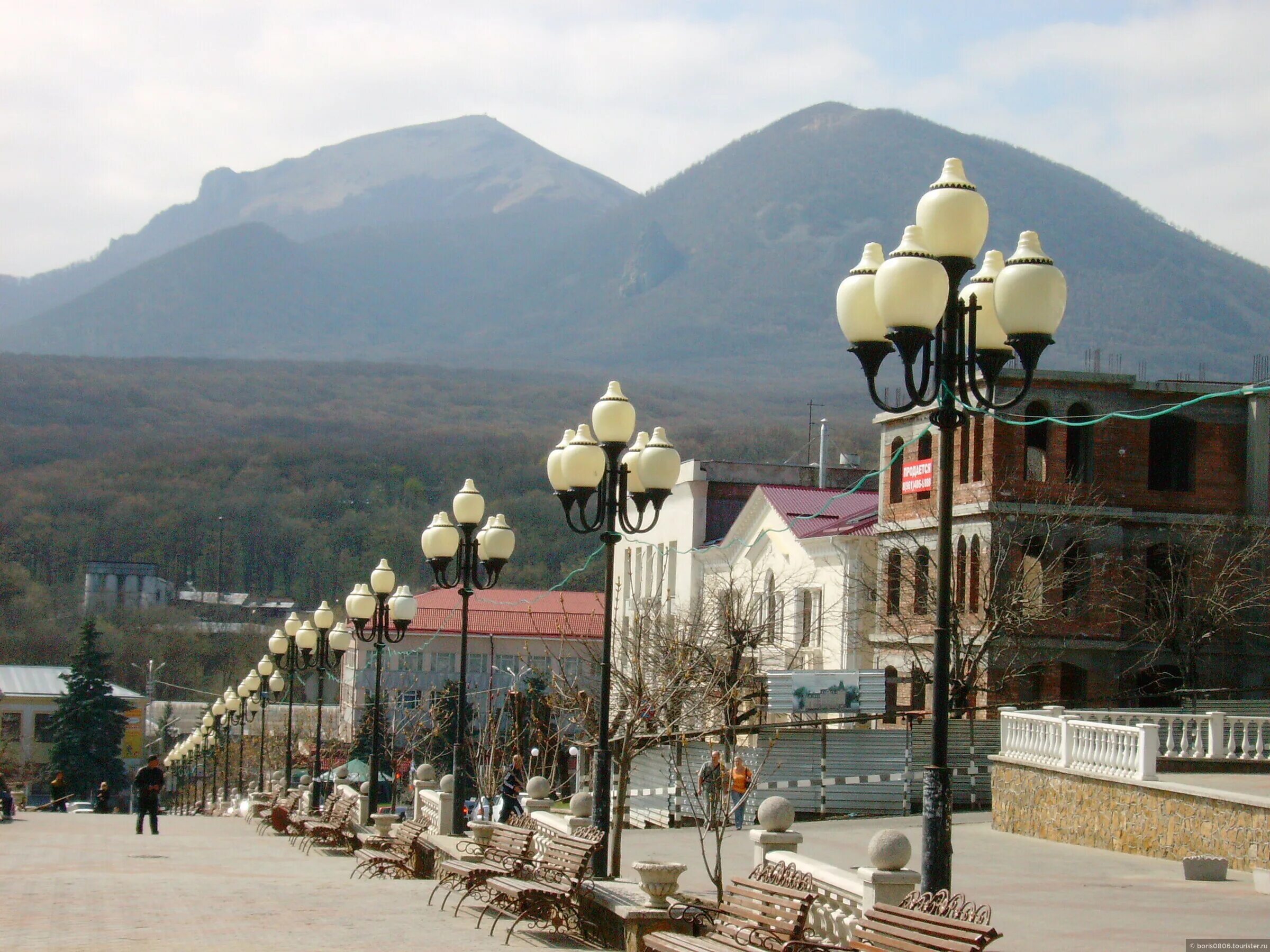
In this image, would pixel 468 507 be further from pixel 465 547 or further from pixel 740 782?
pixel 740 782

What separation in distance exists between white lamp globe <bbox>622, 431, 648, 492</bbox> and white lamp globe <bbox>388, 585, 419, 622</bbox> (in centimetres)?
957

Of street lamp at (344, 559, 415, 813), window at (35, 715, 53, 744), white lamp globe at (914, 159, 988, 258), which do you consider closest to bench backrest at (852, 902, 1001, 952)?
white lamp globe at (914, 159, 988, 258)

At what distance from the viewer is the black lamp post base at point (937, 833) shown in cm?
853

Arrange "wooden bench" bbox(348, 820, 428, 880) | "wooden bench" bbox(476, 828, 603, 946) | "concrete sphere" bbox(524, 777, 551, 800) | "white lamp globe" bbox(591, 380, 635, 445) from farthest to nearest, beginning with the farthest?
"concrete sphere" bbox(524, 777, 551, 800), "wooden bench" bbox(348, 820, 428, 880), "white lamp globe" bbox(591, 380, 635, 445), "wooden bench" bbox(476, 828, 603, 946)

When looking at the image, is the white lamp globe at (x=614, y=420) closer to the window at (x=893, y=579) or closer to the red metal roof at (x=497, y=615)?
the window at (x=893, y=579)

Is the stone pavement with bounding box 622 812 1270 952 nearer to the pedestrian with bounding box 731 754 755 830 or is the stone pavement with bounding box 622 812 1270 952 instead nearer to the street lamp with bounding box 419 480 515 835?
the pedestrian with bounding box 731 754 755 830

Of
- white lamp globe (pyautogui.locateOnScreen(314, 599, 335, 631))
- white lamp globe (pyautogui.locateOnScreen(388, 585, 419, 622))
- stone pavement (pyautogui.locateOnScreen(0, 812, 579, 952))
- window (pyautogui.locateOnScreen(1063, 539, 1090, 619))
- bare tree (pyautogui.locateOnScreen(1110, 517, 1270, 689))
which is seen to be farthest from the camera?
window (pyautogui.locateOnScreen(1063, 539, 1090, 619))

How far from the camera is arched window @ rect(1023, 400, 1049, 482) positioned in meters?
38.7

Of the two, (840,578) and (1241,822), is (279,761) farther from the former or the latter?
(1241,822)

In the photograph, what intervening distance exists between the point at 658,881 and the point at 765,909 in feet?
7.36

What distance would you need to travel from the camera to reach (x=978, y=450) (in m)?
39.3

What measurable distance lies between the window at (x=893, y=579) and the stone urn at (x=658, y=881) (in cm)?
3016

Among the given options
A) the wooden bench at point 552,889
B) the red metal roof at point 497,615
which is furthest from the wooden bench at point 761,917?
the red metal roof at point 497,615

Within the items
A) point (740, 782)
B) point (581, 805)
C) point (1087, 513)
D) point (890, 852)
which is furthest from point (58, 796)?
point (890, 852)
